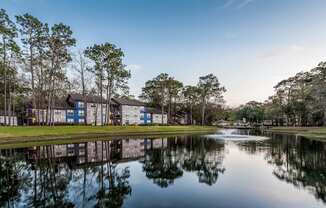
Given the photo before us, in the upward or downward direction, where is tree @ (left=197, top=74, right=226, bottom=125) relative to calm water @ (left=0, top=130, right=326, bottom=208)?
upward

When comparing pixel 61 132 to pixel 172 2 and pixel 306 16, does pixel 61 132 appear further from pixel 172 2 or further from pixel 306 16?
pixel 306 16

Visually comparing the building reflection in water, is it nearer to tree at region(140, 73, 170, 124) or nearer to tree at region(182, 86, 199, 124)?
tree at region(140, 73, 170, 124)

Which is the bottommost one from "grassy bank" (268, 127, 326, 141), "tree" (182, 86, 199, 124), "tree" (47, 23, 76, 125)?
"grassy bank" (268, 127, 326, 141)

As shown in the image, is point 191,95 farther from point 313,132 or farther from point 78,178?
point 78,178

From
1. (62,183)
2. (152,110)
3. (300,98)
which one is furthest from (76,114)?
(300,98)

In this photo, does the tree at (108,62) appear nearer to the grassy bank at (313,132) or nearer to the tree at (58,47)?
the tree at (58,47)

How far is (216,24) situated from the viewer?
91.8 ft

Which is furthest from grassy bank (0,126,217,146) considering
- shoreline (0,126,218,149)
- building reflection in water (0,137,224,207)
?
building reflection in water (0,137,224,207)

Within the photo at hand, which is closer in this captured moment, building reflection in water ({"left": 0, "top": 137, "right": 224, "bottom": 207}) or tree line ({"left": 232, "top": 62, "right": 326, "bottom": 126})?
building reflection in water ({"left": 0, "top": 137, "right": 224, "bottom": 207})

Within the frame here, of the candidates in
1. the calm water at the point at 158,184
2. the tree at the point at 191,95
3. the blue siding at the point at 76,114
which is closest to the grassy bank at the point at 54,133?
the calm water at the point at 158,184

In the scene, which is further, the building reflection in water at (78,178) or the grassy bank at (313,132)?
the grassy bank at (313,132)

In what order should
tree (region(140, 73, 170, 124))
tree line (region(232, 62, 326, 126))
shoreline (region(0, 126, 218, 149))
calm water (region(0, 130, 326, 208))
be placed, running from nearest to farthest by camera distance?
calm water (region(0, 130, 326, 208)) < shoreline (region(0, 126, 218, 149)) < tree line (region(232, 62, 326, 126)) < tree (region(140, 73, 170, 124))

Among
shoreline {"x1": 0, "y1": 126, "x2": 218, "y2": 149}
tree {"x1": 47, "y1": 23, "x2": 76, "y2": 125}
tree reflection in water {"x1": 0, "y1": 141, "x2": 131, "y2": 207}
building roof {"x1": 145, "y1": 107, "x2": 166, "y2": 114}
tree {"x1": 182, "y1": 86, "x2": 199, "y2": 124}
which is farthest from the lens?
building roof {"x1": 145, "y1": 107, "x2": 166, "y2": 114}

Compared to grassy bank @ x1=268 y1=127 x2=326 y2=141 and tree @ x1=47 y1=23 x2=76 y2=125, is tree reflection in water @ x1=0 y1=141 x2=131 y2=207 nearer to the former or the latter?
tree @ x1=47 y1=23 x2=76 y2=125
